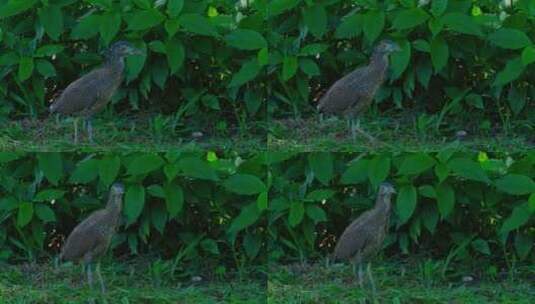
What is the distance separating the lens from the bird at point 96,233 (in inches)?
173

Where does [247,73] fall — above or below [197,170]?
above

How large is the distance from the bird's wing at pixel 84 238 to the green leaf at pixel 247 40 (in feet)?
2.60

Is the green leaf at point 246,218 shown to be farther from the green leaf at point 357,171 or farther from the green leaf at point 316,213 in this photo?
the green leaf at point 357,171

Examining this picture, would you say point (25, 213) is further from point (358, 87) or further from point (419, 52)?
point (419, 52)

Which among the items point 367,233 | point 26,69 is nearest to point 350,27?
point 367,233

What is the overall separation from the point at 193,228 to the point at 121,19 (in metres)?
0.82

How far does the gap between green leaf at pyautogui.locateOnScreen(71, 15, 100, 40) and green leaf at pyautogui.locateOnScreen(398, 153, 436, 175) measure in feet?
4.04

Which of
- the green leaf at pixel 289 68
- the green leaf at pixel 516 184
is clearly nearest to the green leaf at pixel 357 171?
the green leaf at pixel 289 68

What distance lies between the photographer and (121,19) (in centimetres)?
449

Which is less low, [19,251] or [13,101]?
[13,101]

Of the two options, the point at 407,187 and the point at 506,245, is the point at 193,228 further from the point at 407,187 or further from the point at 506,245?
the point at 506,245

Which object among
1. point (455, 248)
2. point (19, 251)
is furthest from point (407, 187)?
point (19, 251)

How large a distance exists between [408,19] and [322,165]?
0.61 metres

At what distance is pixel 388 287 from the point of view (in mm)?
4434
